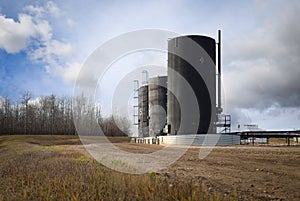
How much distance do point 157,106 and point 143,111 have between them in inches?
271

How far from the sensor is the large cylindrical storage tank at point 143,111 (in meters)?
46.8

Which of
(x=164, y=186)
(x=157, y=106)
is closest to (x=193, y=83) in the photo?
(x=157, y=106)

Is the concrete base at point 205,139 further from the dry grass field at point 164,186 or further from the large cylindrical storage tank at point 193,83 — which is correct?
the dry grass field at point 164,186

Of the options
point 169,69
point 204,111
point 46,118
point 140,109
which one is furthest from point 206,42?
point 46,118

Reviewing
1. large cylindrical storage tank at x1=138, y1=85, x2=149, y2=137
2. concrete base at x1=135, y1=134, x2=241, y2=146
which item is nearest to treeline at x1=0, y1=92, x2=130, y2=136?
large cylindrical storage tank at x1=138, y1=85, x2=149, y2=137

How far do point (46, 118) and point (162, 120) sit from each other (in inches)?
1663

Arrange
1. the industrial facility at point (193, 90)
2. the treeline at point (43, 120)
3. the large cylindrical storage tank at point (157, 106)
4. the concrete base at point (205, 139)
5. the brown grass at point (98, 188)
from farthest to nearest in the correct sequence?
the treeline at point (43, 120)
the large cylindrical storage tank at point (157, 106)
the industrial facility at point (193, 90)
the concrete base at point (205, 139)
the brown grass at point (98, 188)

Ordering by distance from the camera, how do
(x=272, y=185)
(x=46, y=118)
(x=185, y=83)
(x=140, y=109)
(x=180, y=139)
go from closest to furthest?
(x=272, y=185), (x=180, y=139), (x=185, y=83), (x=140, y=109), (x=46, y=118)

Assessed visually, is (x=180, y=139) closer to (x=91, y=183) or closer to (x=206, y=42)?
(x=206, y=42)

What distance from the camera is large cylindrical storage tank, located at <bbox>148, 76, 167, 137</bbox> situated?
39.8m

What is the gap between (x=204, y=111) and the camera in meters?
30.0

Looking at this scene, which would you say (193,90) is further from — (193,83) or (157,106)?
(157,106)

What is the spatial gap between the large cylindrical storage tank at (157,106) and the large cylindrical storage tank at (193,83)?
7761 millimetres

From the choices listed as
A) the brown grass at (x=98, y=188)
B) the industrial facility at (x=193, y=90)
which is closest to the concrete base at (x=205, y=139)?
the industrial facility at (x=193, y=90)
